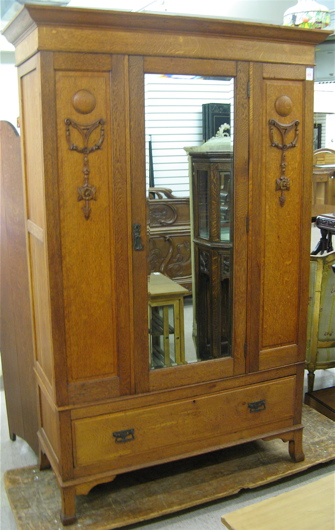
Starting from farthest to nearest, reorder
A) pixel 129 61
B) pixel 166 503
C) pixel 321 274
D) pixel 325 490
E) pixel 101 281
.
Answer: pixel 321 274 → pixel 166 503 → pixel 101 281 → pixel 129 61 → pixel 325 490

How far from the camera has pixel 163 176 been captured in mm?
2131

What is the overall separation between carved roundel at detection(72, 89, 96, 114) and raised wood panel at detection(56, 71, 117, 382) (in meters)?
0.01

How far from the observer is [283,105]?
2.17m

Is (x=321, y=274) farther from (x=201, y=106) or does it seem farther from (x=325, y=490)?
(x=325, y=490)

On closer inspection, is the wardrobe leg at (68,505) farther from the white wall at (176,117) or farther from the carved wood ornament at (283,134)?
the carved wood ornament at (283,134)

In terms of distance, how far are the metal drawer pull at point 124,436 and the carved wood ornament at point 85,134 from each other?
86 cm

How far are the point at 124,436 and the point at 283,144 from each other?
4.37ft

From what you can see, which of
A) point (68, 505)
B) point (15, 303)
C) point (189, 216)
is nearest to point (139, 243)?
point (189, 216)

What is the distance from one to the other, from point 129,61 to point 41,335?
1.11m

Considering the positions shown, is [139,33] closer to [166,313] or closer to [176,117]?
[176,117]

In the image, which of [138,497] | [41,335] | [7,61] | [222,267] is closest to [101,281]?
[41,335]

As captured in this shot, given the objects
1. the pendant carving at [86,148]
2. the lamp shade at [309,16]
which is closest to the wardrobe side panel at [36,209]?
the pendant carving at [86,148]

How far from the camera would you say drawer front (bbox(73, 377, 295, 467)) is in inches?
83.2

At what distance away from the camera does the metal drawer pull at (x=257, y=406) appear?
2373 mm
